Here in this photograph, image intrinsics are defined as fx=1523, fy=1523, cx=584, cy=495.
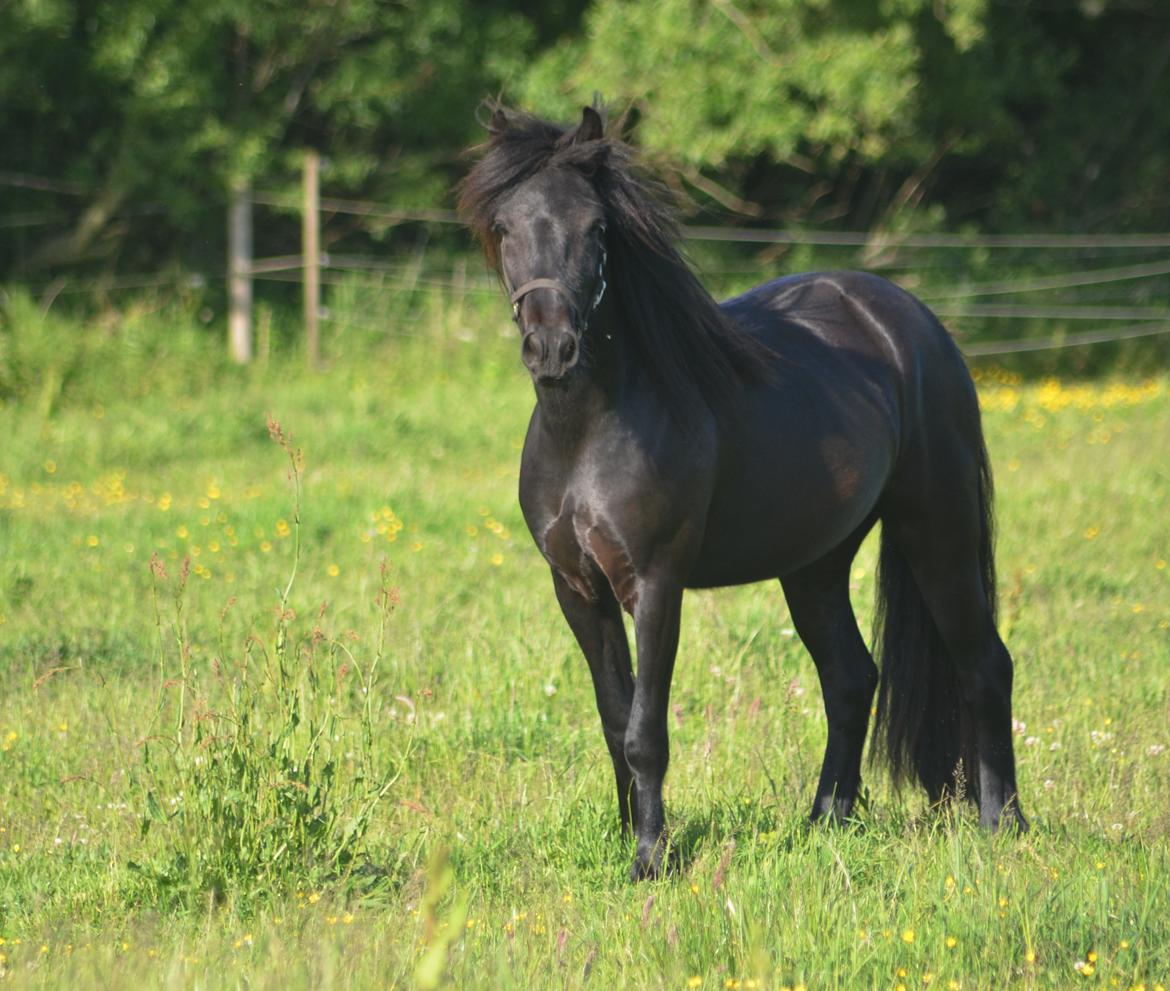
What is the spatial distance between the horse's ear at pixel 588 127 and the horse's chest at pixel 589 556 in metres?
0.98

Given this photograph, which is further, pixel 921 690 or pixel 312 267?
pixel 312 267

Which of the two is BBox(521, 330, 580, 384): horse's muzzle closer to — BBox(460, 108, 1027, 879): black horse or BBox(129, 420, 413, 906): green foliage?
BBox(460, 108, 1027, 879): black horse

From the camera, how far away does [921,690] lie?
16.7 ft

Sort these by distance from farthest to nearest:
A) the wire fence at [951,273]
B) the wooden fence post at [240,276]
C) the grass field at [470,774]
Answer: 1. the wire fence at [951,273]
2. the wooden fence post at [240,276]
3. the grass field at [470,774]

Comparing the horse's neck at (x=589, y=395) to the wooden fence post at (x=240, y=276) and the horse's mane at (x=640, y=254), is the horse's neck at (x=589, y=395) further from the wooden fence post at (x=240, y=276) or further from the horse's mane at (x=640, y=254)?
the wooden fence post at (x=240, y=276)

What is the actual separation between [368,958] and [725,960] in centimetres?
75

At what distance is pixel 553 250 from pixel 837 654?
1.93m

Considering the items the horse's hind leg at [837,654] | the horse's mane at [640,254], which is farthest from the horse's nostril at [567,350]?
the horse's hind leg at [837,654]

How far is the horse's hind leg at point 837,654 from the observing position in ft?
16.3

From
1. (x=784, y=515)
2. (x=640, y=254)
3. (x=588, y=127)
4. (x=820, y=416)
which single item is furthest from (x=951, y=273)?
(x=588, y=127)

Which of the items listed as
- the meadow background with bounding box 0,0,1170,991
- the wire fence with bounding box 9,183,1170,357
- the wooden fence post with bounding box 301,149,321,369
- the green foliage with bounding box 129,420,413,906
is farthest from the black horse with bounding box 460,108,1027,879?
the wire fence with bounding box 9,183,1170,357

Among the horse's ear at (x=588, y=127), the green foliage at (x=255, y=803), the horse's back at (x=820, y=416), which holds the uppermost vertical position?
the horse's ear at (x=588, y=127)

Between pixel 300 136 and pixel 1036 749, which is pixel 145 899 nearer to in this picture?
pixel 1036 749

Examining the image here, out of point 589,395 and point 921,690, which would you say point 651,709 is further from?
point 921,690
